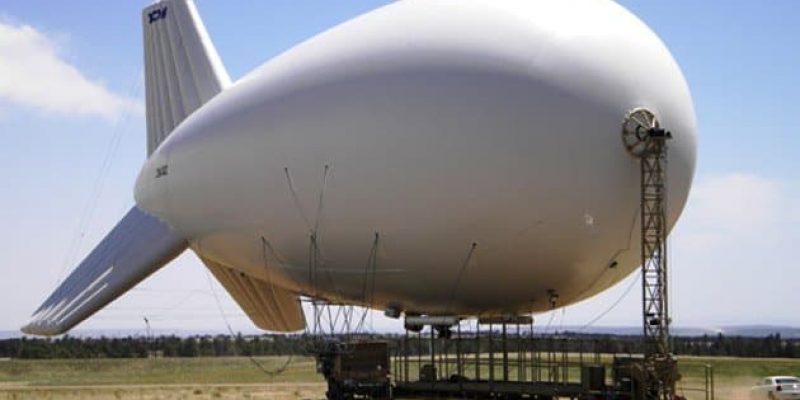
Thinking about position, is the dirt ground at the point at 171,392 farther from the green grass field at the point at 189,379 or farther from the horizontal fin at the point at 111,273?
the horizontal fin at the point at 111,273

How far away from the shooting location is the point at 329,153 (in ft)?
74.1

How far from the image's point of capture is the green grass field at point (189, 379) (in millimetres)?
36719

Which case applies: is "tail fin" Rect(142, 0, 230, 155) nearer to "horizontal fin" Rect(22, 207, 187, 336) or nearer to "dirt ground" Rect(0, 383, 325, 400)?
"horizontal fin" Rect(22, 207, 187, 336)

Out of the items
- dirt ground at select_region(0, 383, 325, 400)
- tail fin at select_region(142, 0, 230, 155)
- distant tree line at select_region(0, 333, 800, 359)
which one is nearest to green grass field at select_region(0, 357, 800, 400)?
dirt ground at select_region(0, 383, 325, 400)

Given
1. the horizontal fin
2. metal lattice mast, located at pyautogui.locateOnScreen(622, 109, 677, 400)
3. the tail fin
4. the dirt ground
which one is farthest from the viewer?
the dirt ground

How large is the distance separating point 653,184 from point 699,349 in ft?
211

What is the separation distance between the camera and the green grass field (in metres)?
36.7

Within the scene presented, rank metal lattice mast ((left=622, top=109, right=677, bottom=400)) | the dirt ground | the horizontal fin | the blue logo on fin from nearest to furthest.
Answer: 1. metal lattice mast ((left=622, top=109, right=677, bottom=400))
2. the horizontal fin
3. the blue logo on fin
4. the dirt ground

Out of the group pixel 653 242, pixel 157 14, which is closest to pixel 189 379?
pixel 157 14

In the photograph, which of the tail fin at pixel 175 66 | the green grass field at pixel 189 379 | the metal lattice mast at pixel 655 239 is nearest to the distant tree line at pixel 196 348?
the green grass field at pixel 189 379

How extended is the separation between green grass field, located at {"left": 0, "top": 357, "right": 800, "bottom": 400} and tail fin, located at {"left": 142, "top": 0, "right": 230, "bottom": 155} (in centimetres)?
908

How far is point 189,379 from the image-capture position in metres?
46.5

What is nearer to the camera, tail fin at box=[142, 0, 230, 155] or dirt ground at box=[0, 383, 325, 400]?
tail fin at box=[142, 0, 230, 155]

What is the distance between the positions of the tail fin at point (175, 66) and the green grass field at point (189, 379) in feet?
29.8
